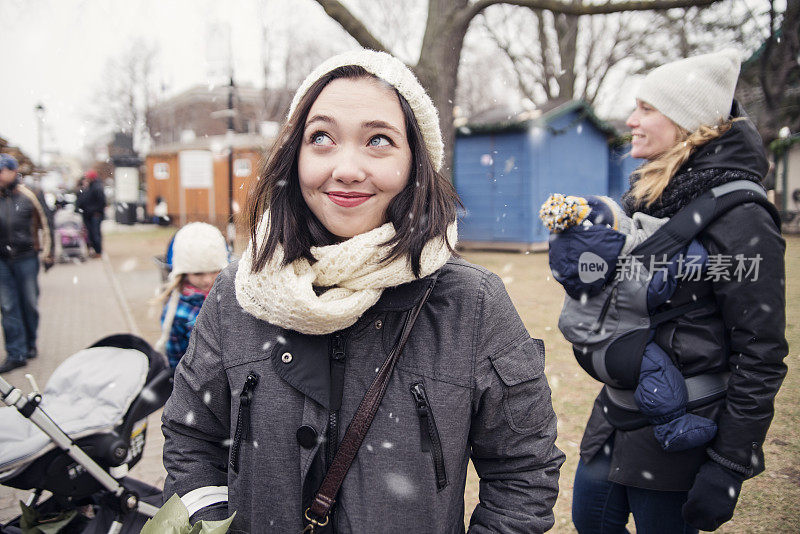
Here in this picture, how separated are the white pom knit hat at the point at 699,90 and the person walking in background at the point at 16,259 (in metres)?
6.44

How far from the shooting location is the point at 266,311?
1.46m

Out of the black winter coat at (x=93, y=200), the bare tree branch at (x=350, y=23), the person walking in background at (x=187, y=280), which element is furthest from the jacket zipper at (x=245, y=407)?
the black winter coat at (x=93, y=200)

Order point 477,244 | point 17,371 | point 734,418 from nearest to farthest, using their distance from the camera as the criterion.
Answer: point 734,418, point 17,371, point 477,244

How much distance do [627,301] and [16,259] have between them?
6608 mm

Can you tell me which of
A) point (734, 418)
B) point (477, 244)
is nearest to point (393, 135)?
point (734, 418)

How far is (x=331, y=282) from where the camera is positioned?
58.4 inches

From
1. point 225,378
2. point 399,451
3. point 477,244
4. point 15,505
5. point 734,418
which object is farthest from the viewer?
point 477,244

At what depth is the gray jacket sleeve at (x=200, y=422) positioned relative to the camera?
1542 millimetres

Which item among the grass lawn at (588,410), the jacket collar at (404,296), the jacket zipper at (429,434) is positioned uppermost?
the jacket collar at (404,296)

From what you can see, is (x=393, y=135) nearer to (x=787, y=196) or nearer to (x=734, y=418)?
(x=734, y=418)

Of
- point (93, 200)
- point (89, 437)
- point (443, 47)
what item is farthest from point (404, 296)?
point (93, 200)

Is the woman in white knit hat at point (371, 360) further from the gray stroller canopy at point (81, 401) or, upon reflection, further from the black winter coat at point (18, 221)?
the black winter coat at point (18, 221)

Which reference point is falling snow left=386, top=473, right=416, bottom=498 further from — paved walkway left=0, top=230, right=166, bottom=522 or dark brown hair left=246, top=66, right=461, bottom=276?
paved walkway left=0, top=230, right=166, bottom=522

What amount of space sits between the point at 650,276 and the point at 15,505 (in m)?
4.09
